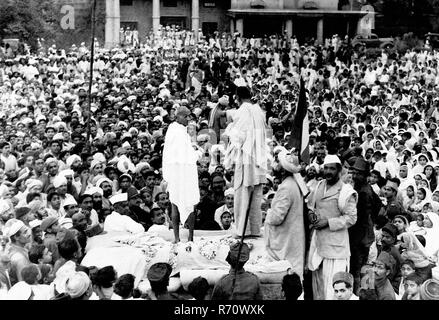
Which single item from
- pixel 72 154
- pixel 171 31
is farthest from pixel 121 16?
pixel 72 154

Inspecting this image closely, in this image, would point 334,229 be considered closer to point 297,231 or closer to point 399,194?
point 297,231

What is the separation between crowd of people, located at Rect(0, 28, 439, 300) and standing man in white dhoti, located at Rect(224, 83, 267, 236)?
2 centimetres

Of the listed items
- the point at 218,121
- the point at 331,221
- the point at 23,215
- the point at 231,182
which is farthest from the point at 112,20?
the point at 331,221

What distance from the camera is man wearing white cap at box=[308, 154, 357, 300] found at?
274 inches

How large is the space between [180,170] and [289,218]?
1.43 m

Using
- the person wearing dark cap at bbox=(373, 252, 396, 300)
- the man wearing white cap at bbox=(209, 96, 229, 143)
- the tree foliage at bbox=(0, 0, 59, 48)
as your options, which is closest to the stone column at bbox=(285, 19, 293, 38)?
the tree foliage at bbox=(0, 0, 59, 48)

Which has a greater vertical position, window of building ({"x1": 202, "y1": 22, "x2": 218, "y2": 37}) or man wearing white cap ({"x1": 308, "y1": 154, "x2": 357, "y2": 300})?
window of building ({"x1": 202, "y1": 22, "x2": 218, "y2": 37})

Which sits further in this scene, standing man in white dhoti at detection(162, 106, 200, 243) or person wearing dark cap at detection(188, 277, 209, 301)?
standing man in white dhoti at detection(162, 106, 200, 243)

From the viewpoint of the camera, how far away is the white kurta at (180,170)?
314 inches

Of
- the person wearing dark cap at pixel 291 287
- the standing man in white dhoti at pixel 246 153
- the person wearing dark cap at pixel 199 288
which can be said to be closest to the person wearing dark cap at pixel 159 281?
the person wearing dark cap at pixel 199 288

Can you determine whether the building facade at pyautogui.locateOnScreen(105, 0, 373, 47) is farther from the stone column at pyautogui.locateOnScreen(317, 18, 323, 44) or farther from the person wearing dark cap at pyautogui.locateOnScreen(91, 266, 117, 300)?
the person wearing dark cap at pyautogui.locateOnScreen(91, 266, 117, 300)

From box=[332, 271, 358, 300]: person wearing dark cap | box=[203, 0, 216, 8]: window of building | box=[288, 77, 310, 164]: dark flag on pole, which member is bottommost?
box=[332, 271, 358, 300]: person wearing dark cap

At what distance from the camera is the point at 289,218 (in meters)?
7.17

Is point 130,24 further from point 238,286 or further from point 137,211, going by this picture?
point 238,286
